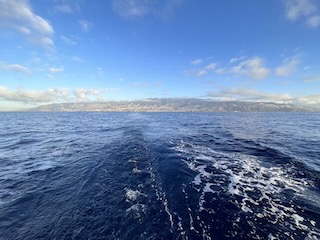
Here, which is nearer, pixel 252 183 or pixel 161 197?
pixel 161 197

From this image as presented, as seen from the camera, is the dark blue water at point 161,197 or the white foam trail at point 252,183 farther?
the white foam trail at point 252,183

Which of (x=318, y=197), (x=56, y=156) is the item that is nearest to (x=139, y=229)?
(x=318, y=197)

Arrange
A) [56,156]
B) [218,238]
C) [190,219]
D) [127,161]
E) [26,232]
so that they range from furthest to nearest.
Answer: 1. [56,156]
2. [127,161]
3. [190,219]
4. [26,232]
5. [218,238]

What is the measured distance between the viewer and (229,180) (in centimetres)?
1370

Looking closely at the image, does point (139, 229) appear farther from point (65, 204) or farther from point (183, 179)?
point (183, 179)

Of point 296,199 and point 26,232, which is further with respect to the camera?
point 296,199

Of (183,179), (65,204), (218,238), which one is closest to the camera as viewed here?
(218,238)

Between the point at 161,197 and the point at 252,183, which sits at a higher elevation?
the point at 161,197

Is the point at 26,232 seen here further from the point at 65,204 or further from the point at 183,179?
the point at 183,179

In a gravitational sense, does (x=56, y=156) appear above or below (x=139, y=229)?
below

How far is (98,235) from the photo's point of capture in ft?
26.0

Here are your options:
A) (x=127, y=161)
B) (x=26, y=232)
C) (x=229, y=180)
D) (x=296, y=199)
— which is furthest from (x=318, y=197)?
(x=26, y=232)

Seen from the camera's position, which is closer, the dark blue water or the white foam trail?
the dark blue water

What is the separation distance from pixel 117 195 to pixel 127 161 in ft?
21.8
